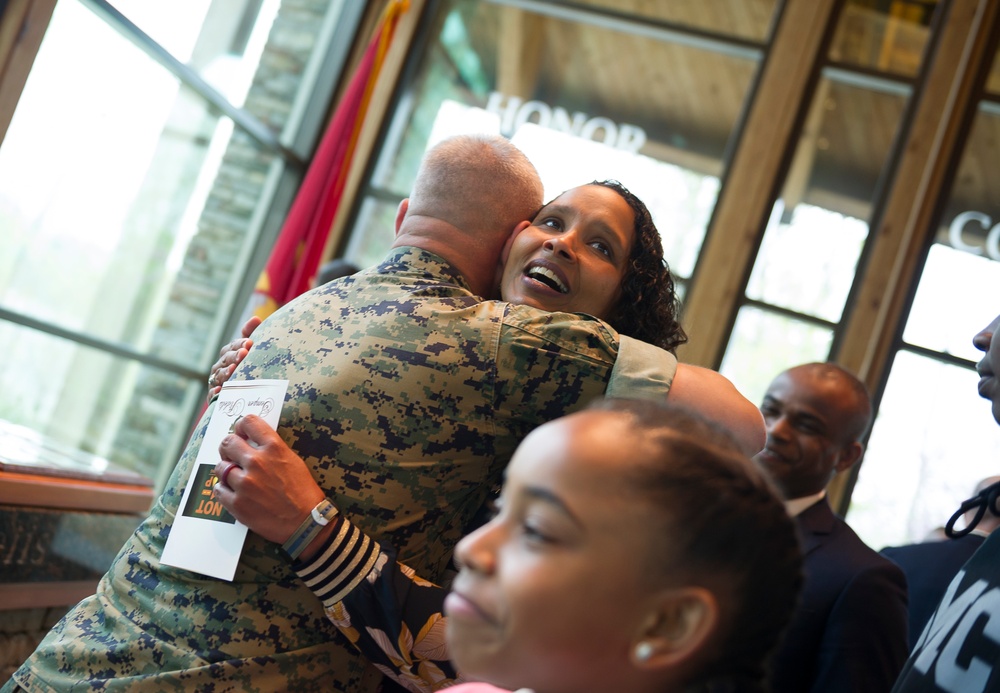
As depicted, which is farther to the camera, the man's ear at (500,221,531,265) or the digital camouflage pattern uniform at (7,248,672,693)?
the man's ear at (500,221,531,265)

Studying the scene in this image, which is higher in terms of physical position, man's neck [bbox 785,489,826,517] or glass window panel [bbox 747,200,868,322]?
glass window panel [bbox 747,200,868,322]

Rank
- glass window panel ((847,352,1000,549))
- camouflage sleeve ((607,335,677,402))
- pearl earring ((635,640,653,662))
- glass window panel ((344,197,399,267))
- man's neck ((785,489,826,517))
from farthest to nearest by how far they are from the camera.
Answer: glass window panel ((344,197,399,267))
glass window panel ((847,352,1000,549))
man's neck ((785,489,826,517))
camouflage sleeve ((607,335,677,402))
pearl earring ((635,640,653,662))

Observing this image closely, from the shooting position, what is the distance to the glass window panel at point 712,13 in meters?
4.63

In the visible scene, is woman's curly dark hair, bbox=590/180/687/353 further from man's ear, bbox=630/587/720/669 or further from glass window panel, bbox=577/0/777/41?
glass window panel, bbox=577/0/777/41

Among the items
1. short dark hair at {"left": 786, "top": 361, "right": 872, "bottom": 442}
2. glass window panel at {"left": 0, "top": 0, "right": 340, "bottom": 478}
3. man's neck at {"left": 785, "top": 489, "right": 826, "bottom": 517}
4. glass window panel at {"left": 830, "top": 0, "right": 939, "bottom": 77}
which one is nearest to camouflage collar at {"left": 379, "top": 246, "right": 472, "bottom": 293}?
man's neck at {"left": 785, "top": 489, "right": 826, "bottom": 517}

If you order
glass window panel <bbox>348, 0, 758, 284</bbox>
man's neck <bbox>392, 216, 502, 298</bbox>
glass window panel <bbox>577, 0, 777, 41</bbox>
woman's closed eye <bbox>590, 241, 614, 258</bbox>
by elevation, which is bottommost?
man's neck <bbox>392, 216, 502, 298</bbox>

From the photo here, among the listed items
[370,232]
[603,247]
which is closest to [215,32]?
[370,232]

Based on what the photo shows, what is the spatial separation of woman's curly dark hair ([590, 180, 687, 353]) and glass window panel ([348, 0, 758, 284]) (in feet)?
9.44

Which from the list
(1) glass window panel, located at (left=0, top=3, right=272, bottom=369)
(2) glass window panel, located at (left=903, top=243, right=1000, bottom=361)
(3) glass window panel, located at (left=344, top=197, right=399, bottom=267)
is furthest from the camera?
(3) glass window panel, located at (left=344, top=197, right=399, bottom=267)

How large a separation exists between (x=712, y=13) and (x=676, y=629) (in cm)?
460

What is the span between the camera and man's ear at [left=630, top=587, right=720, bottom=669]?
0.71 m

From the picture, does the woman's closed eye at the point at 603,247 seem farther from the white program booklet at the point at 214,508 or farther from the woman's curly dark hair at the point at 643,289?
the white program booklet at the point at 214,508

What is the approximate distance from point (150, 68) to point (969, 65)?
378 cm

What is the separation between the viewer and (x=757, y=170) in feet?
14.2
